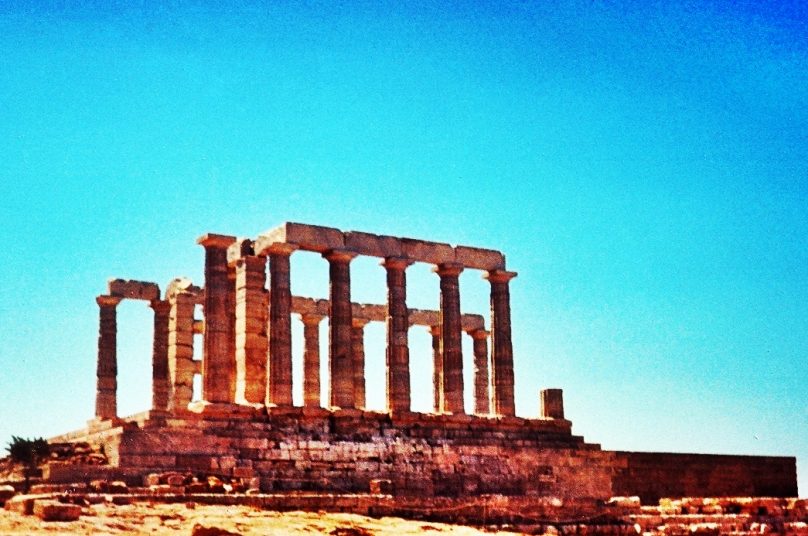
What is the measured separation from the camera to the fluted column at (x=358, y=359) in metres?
49.3

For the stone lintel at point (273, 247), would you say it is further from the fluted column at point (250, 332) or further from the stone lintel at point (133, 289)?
the stone lintel at point (133, 289)

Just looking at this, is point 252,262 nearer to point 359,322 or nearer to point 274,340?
point 274,340

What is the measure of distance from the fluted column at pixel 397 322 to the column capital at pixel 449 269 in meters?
1.62

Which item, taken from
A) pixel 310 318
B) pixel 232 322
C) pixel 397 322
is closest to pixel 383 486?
pixel 397 322

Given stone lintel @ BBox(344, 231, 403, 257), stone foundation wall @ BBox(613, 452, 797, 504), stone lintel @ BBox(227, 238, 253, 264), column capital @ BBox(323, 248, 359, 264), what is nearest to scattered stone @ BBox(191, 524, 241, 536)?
stone lintel @ BBox(227, 238, 253, 264)

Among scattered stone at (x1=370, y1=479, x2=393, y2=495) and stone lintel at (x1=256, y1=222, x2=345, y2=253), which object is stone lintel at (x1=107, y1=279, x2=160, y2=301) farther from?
scattered stone at (x1=370, y1=479, x2=393, y2=495)

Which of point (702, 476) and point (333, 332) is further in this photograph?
point (702, 476)

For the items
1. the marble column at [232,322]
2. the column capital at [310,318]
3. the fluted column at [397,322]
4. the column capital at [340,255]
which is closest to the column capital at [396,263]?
the fluted column at [397,322]

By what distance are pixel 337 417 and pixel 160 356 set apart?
11373mm

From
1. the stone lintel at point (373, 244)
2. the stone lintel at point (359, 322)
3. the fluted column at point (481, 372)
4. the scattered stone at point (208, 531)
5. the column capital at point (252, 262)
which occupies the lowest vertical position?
the scattered stone at point (208, 531)

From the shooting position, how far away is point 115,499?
27938mm

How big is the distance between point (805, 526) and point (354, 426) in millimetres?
14323

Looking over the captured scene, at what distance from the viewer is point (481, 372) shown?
2088 inches

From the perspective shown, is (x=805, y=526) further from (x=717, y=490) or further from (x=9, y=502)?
(x=9, y=502)
